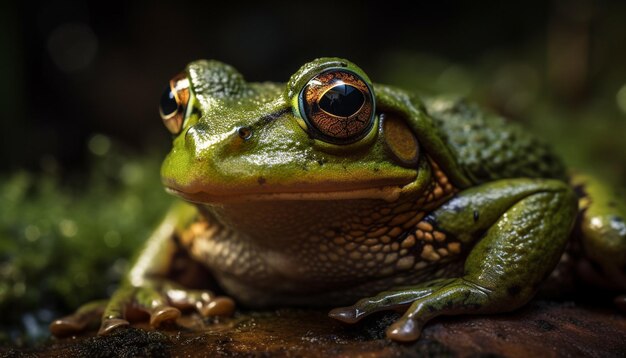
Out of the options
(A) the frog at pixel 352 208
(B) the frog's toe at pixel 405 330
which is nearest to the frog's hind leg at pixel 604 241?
(A) the frog at pixel 352 208

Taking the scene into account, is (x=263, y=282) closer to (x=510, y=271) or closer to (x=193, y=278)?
(x=193, y=278)

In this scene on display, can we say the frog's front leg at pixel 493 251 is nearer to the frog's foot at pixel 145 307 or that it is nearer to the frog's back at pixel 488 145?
the frog's back at pixel 488 145

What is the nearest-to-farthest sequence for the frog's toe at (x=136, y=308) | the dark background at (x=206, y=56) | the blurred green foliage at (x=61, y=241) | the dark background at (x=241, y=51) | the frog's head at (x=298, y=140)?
1. the frog's head at (x=298, y=140)
2. the frog's toe at (x=136, y=308)
3. the blurred green foliage at (x=61, y=241)
4. the dark background at (x=206, y=56)
5. the dark background at (x=241, y=51)

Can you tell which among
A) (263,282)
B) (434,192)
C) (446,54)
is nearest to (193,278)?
(263,282)

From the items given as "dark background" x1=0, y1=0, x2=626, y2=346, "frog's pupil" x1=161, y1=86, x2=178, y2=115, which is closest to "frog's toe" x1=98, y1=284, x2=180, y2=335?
"frog's pupil" x1=161, y1=86, x2=178, y2=115

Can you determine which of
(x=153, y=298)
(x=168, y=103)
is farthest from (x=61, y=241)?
(x=168, y=103)

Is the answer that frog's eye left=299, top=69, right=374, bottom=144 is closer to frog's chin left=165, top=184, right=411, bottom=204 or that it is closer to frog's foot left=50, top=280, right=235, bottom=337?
frog's chin left=165, top=184, right=411, bottom=204

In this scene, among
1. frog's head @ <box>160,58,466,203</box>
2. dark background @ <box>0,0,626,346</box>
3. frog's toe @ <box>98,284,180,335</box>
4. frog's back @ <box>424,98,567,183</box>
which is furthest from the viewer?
dark background @ <box>0,0,626,346</box>

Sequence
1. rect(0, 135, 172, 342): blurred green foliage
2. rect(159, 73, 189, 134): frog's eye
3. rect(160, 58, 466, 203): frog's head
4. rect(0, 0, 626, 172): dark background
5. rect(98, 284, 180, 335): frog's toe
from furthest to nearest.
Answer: rect(0, 0, 626, 172): dark background
rect(0, 135, 172, 342): blurred green foliage
rect(159, 73, 189, 134): frog's eye
rect(98, 284, 180, 335): frog's toe
rect(160, 58, 466, 203): frog's head
